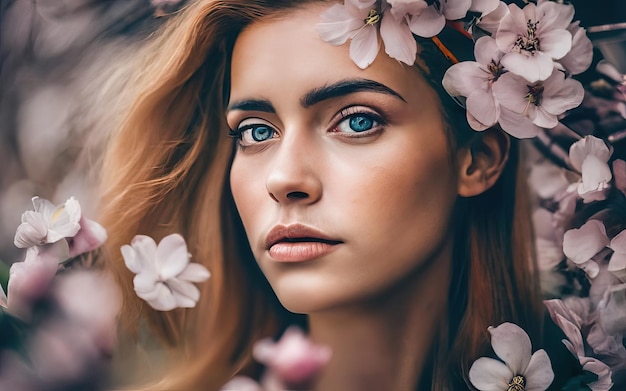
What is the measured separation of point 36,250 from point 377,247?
0.49 meters

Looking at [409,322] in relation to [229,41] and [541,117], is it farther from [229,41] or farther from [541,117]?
[229,41]

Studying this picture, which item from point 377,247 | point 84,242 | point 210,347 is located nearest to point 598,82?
point 377,247

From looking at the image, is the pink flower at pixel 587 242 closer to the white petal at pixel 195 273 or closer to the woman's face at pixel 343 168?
the woman's face at pixel 343 168

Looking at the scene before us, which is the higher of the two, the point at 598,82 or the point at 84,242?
the point at 598,82

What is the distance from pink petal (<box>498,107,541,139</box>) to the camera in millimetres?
1080

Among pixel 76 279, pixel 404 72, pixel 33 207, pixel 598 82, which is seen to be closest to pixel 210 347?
pixel 76 279

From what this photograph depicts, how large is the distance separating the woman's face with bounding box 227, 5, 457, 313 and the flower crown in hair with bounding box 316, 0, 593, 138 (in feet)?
0.09

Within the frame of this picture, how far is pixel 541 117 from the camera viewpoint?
3.56ft

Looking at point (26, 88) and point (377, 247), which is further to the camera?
point (26, 88)

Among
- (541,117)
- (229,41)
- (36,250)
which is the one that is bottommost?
(36,250)

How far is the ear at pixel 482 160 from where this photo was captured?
1.09 m

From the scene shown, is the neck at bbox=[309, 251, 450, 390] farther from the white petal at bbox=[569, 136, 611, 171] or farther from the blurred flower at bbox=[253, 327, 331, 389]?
the white petal at bbox=[569, 136, 611, 171]

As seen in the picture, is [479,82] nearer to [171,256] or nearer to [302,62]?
[302,62]

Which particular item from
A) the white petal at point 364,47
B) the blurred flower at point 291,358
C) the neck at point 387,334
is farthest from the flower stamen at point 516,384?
the white petal at point 364,47
